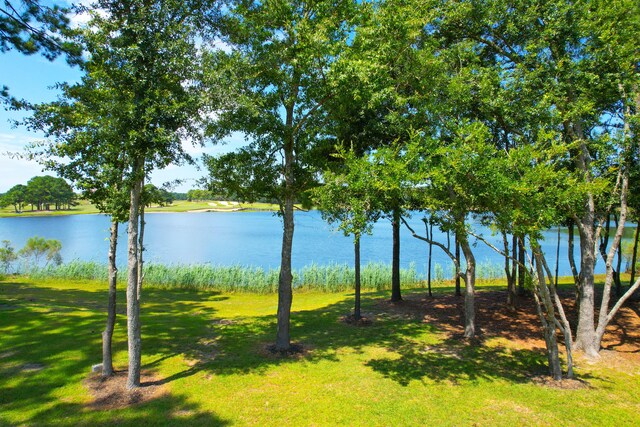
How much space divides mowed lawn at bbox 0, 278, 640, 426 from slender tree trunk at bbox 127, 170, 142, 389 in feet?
1.97

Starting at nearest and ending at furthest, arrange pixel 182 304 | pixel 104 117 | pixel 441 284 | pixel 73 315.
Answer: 1. pixel 104 117
2. pixel 73 315
3. pixel 182 304
4. pixel 441 284

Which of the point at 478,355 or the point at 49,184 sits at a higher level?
the point at 49,184

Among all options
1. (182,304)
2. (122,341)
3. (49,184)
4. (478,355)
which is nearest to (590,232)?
(478,355)

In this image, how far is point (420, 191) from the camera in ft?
26.5

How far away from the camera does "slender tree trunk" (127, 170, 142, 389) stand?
23.0 ft

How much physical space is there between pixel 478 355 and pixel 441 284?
465 inches

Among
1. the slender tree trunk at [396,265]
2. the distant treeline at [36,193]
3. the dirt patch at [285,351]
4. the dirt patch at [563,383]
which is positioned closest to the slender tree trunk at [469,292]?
the dirt patch at [563,383]

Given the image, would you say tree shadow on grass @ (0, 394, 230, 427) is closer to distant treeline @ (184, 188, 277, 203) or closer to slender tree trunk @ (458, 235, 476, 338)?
distant treeline @ (184, 188, 277, 203)

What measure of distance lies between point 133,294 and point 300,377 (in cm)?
371

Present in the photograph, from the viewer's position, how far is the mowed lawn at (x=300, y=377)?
20.8 ft

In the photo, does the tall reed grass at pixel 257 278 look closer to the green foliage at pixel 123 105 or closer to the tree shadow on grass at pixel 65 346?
the tree shadow on grass at pixel 65 346

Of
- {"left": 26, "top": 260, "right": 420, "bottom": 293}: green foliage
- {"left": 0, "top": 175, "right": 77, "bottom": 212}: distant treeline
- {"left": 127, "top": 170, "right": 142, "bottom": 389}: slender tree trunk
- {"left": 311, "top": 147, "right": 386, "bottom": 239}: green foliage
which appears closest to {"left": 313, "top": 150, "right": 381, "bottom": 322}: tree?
{"left": 311, "top": 147, "right": 386, "bottom": 239}: green foliage

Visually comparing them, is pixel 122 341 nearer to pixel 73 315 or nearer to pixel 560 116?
pixel 73 315

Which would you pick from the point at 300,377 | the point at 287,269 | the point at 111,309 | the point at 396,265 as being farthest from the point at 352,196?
the point at 396,265
